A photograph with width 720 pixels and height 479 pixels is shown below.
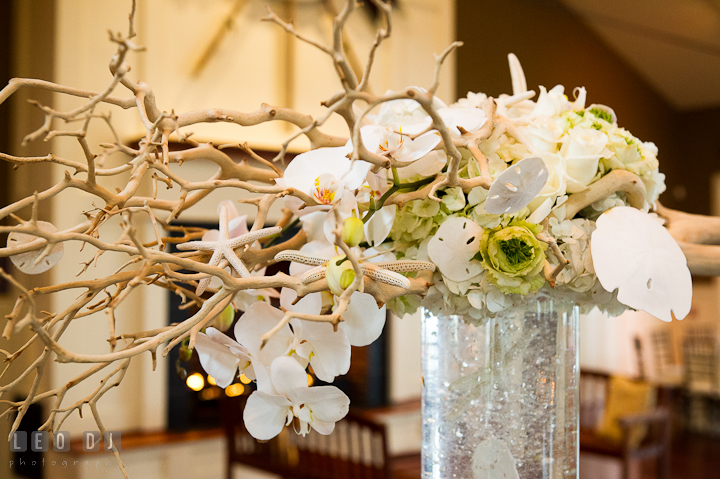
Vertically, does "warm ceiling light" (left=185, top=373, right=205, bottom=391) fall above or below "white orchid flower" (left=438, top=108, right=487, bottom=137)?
below

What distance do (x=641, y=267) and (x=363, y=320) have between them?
0.21 metres

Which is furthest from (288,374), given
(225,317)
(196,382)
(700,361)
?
(700,361)

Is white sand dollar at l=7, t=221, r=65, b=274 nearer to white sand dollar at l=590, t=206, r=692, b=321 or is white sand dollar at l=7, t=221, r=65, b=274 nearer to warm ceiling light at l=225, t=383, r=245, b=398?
white sand dollar at l=590, t=206, r=692, b=321

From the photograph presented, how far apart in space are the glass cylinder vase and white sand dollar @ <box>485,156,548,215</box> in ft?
0.48

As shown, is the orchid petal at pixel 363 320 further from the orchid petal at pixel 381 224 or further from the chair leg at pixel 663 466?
the chair leg at pixel 663 466

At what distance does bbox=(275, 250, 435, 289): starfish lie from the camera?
41cm

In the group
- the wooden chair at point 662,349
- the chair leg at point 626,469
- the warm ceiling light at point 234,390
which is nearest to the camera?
the chair leg at point 626,469

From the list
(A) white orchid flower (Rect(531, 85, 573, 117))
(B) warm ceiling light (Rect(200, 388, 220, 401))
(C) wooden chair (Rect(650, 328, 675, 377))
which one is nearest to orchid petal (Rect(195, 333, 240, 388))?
(A) white orchid flower (Rect(531, 85, 573, 117))

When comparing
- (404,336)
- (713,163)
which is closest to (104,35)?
(404,336)

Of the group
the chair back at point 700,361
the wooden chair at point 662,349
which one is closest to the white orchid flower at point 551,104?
the chair back at point 700,361

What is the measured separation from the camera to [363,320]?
474 mm

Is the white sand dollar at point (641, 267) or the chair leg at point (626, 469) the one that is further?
the chair leg at point (626, 469)

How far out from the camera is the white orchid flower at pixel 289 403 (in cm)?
42

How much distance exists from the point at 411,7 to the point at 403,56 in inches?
13.0
